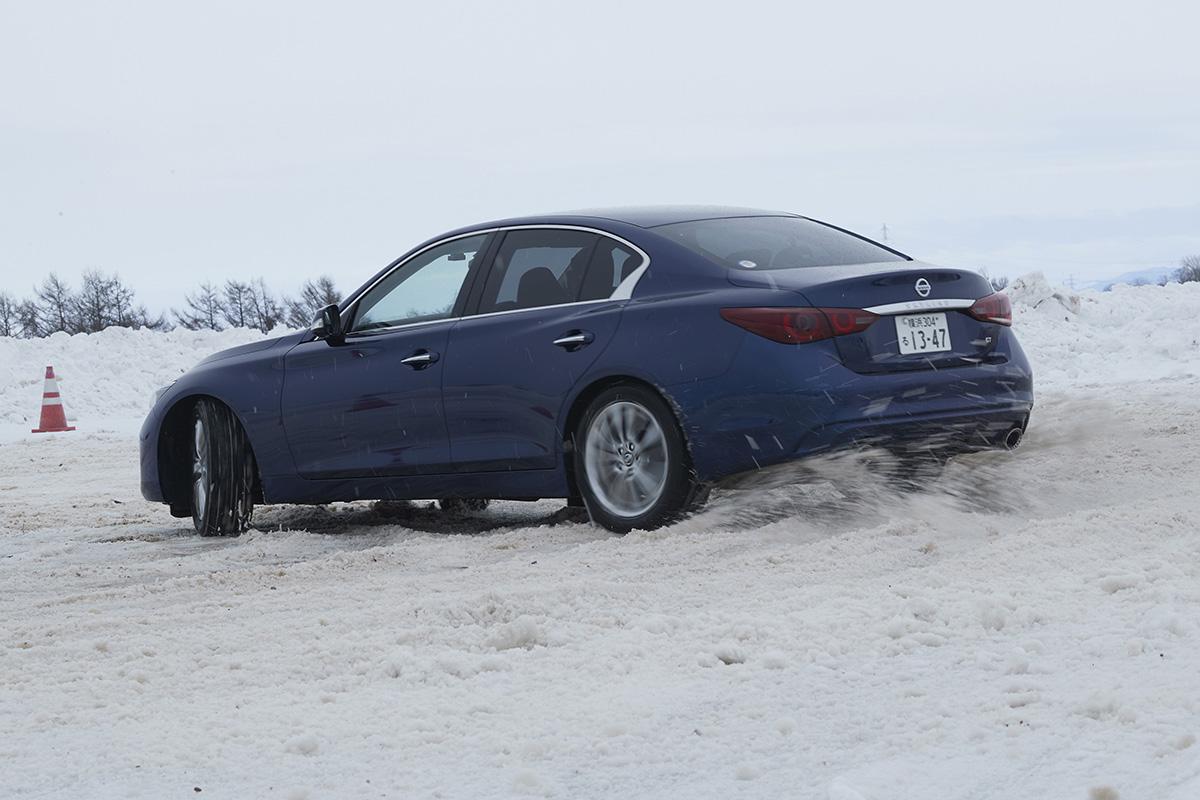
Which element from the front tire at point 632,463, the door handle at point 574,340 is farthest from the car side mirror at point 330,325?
the front tire at point 632,463

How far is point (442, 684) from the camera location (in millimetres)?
3738

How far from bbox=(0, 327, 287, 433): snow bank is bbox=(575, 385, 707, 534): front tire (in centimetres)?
1219

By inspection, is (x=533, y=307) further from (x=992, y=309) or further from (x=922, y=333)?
(x=992, y=309)

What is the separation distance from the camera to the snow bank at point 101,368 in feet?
62.0

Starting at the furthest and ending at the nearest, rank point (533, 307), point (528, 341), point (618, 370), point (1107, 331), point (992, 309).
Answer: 1. point (1107, 331)
2. point (533, 307)
3. point (528, 341)
4. point (992, 309)
5. point (618, 370)

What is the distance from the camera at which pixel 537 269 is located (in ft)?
21.1

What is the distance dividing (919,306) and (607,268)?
1.31 m

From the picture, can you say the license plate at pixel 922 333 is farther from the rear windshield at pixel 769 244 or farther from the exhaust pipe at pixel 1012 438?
the exhaust pipe at pixel 1012 438

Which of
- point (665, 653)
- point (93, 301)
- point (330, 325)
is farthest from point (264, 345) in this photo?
point (93, 301)

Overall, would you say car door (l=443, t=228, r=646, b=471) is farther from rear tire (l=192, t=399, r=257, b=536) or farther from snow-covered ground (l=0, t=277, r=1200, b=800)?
rear tire (l=192, t=399, r=257, b=536)

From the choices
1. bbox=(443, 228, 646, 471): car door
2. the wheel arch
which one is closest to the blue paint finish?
bbox=(443, 228, 646, 471): car door

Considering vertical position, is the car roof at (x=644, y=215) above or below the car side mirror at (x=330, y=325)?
above

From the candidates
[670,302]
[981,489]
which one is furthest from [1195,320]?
[670,302]

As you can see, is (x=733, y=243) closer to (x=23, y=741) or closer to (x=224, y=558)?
(x=224, y=558)
